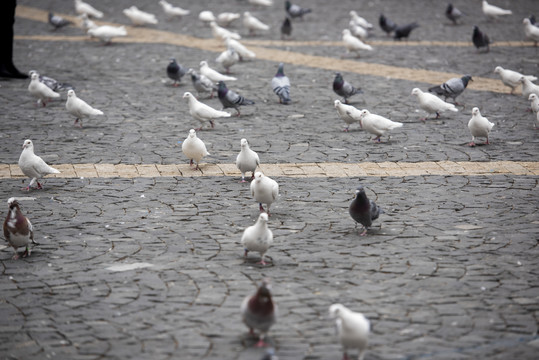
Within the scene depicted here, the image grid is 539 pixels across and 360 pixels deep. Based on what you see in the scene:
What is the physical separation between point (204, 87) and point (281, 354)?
29.7 ft

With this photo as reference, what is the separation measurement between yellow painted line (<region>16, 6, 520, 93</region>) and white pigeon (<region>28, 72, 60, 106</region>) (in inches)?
224

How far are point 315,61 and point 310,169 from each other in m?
7.51

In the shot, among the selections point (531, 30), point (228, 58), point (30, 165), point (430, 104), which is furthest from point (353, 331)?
point (531, 30)

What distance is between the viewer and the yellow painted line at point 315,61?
15.1 meters

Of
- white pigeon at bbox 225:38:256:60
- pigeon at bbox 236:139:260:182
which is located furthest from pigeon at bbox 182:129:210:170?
white pigeon at bbox 225:38:256:60

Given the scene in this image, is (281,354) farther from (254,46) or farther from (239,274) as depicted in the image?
(254,46)

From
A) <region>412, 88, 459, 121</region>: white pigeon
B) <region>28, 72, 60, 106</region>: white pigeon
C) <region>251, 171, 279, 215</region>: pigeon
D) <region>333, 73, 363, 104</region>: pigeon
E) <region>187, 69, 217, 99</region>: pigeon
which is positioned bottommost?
<region>28, 72, 60, 106</region>: white pigeon

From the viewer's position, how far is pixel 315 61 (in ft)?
56.5

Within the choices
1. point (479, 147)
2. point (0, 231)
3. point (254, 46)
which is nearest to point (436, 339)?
point (0, 231)

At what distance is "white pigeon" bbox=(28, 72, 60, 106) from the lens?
43.6 feet

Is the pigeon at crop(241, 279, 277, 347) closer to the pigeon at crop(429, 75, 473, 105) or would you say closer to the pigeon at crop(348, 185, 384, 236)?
the pigeon at crop(348, 185, 384, 236)

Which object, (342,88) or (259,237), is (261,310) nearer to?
(259,237)

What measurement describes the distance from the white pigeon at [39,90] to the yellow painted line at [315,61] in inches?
224

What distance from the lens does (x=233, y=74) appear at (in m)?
16.1
